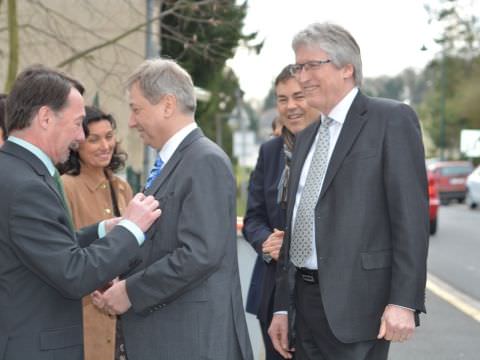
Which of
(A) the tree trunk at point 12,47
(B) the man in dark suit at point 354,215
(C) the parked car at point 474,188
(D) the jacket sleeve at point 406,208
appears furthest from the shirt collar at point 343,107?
(C) the parked car at point 474,188

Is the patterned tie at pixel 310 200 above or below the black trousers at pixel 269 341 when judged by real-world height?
above

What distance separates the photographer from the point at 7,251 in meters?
2.67

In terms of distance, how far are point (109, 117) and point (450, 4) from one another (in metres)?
4.22

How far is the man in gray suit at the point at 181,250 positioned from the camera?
2.88 metres

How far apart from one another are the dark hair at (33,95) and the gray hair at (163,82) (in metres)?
0.32

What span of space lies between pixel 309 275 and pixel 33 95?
135 cm

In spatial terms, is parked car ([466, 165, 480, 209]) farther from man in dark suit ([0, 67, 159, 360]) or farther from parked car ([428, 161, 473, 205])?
man in dark suit ([0, 67, 159, 360])

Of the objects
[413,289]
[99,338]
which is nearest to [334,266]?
[413,289]

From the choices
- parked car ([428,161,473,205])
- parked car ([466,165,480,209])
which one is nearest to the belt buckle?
parked car ([466,165,480,209])

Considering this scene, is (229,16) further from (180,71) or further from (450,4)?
(180,71)

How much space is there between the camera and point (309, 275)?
10.6ft

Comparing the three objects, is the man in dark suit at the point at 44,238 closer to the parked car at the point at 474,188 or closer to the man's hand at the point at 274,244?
the man's hand at the point at 274,244

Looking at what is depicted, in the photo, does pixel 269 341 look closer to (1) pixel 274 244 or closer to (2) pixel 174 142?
(1) pixel 274 244

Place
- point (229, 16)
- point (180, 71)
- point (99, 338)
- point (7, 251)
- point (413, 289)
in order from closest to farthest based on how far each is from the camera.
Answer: point (7, 251) < point (413, 289) < point (180, 71) < point (99, 338) < point (229, 16)
